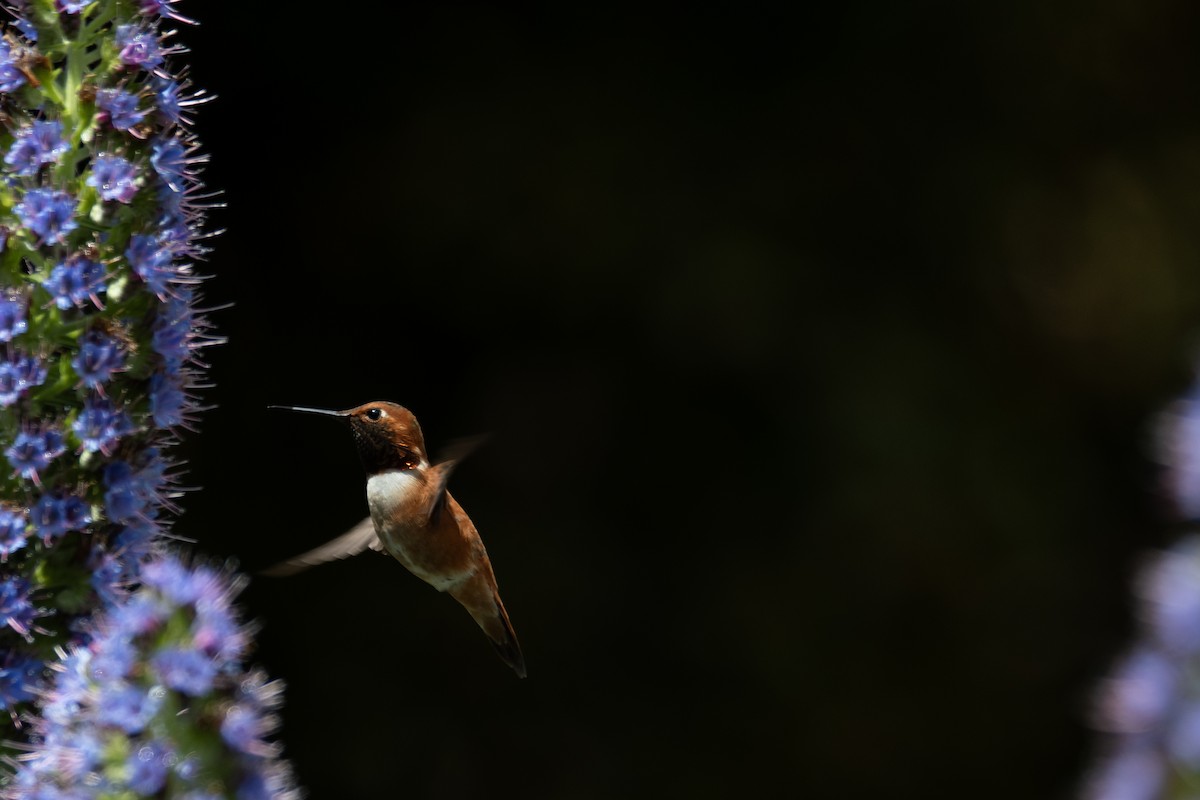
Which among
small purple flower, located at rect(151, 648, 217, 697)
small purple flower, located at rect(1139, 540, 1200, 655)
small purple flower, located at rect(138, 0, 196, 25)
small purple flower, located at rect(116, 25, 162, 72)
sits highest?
small purple flower, located at rect(1139, 540, 1200, 655)

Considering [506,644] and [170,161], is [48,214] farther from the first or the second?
[506,644]

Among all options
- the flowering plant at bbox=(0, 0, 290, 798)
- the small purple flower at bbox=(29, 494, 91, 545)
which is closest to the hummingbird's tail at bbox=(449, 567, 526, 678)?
the flowering plant at bbox=(0, 0, 290, 798)

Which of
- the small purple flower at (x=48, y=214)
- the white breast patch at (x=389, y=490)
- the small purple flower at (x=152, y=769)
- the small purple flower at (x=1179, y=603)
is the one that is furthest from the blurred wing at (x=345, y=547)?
the small purple flower at (x=1179, y=603)

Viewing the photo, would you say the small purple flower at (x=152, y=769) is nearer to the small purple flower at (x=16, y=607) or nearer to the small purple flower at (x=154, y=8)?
the small purple flower at (x=16, y=607)

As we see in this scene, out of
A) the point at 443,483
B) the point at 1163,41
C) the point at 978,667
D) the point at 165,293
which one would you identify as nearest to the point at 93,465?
the point at 165,293

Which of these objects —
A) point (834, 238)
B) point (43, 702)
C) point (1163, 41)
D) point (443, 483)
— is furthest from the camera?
point (1163, 41)

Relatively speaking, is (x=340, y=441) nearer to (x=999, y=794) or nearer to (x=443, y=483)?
(x=999, y=794)

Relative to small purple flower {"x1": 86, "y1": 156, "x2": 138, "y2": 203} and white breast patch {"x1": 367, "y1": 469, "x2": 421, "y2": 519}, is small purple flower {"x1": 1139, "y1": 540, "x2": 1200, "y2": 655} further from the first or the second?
small purple flower {"x1": 86, "y1": 156, "x2": 138, "y2": 203}
